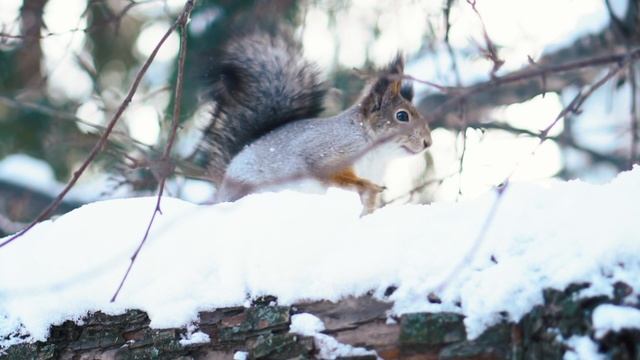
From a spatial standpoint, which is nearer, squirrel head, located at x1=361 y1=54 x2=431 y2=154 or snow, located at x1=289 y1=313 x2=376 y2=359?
snow, located at x1=289 y1=313 x2=376 y2=359

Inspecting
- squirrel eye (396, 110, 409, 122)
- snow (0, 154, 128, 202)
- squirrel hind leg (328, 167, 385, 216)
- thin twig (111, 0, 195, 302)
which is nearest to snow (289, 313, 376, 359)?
thin twig (111, 0, 195, 302)

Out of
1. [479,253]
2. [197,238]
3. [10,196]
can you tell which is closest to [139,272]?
[197,238]

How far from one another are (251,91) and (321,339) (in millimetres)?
1293

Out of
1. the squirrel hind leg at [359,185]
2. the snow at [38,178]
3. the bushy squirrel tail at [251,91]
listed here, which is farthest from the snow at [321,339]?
the snow at [38,178]

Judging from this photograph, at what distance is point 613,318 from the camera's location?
1267mm

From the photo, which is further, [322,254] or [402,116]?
[402,116]

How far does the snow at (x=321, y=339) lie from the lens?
146cm

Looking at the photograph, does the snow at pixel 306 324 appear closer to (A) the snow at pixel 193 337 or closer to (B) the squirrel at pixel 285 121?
(A) the snow at pixel 193 337

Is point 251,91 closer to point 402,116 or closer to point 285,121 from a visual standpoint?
point 285,121

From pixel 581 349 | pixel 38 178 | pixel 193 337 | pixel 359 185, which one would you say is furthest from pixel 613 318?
pixel 38 178

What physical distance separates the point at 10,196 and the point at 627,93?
7.52 ft

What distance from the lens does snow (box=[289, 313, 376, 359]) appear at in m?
1.46

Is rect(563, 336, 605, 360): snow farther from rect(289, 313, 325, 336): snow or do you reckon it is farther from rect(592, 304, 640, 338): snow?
rect(289, 313, 325, 336): snow

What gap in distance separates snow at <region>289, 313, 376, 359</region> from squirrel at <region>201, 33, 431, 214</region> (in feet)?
3.31
